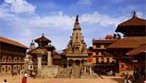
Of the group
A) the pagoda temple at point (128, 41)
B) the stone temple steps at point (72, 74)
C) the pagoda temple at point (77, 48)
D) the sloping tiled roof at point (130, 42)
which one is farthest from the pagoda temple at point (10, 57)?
the sloping tiled roof at point (130, 42)

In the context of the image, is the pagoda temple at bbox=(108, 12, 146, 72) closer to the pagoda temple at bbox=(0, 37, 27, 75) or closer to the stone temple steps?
the stone temple steps

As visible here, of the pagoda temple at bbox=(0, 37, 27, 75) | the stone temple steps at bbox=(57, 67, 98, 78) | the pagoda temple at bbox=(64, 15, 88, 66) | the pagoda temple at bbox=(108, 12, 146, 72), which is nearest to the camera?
the stone temple steps at bbox=(57, 67, 98, 78)

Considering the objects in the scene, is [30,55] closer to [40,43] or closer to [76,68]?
[40,43]

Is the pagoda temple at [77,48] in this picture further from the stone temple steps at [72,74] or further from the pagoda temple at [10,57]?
the stone temple steps at [72,74]

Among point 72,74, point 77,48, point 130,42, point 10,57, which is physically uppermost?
point 77,48

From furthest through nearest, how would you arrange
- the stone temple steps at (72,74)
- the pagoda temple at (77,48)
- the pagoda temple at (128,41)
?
the pagoda temple at (77,48), the pagoda temple at (128,41), the stone temple steps at (72,74)

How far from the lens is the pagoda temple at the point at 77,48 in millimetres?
75125

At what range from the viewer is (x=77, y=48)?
75.3m

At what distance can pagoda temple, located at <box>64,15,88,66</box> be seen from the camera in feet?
246

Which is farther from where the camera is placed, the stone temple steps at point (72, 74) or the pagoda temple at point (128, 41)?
the pagoda temple at point (128, 41)

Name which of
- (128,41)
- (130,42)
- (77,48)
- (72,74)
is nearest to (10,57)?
(77,48)

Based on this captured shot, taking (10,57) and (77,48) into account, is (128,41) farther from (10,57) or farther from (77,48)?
(10,57)

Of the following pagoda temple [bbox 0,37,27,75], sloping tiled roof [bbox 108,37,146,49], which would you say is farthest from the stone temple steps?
pagoda temple [bbox 0,37,27,75]

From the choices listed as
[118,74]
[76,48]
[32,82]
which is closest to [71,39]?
[76,48]
